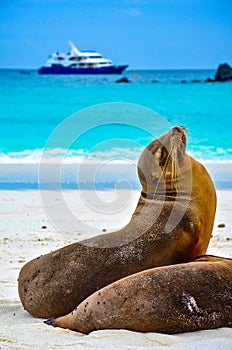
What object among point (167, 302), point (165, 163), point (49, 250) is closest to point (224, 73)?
point (49, 250)

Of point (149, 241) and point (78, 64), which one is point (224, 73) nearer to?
point (78, 64)

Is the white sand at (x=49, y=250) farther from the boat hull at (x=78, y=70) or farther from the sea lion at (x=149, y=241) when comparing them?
the boat hull at (x=78, y=70)

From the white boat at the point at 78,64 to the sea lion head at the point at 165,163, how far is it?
234 feet

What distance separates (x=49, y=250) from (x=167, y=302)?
3326mm

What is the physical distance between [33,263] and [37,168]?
10.1 m

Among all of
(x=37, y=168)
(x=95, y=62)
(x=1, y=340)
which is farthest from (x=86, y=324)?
(x=95, y=62)

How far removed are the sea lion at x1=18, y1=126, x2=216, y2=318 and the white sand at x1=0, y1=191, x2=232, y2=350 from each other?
9.4 inches

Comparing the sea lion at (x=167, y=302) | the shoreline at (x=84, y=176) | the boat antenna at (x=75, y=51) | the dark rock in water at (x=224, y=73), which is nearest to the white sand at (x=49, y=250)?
the sea lion at (x=167, y=302)

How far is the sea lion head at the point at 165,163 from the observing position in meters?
4.98

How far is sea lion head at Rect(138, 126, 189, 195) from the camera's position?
4984 mm

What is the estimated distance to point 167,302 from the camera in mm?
4398

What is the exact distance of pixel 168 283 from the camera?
177 inches

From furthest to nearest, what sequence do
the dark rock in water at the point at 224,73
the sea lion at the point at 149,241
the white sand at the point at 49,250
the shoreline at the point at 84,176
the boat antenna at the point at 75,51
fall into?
the boat antenna at the point at 75,51
the dark rock in water at the point at 224,73
the shoreline at the point at 84,176
the sea lion at the point at 149,241
the white sand at the point at 49,250

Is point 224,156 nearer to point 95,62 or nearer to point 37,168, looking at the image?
point 37,168
